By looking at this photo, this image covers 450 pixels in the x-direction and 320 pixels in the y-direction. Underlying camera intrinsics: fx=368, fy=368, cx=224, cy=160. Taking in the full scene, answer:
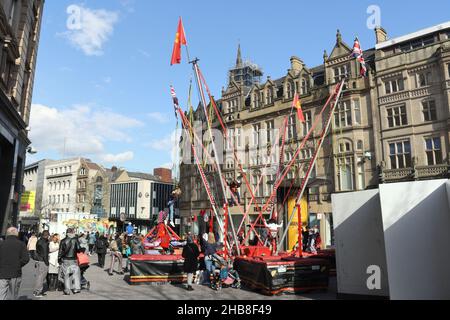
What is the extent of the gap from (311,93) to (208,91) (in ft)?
68.4

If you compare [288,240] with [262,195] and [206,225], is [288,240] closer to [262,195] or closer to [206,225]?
[262,195]

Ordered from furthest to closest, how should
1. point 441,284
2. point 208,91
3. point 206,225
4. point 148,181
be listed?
point 148,181 → point 206,225 → point 208,91 → point 441,284

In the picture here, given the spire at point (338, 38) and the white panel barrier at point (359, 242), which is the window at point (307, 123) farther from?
the white panel barrier at point (359, 242)

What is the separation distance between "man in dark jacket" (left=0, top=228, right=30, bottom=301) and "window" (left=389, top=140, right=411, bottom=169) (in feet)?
91.2

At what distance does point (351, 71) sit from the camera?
107 feet

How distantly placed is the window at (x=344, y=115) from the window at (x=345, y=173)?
10.2 feet

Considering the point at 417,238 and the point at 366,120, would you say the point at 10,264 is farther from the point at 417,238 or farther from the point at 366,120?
the point at 366,120

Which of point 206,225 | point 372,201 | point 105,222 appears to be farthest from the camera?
point 105,222

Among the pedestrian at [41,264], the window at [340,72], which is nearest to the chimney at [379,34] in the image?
the window at [340,72]

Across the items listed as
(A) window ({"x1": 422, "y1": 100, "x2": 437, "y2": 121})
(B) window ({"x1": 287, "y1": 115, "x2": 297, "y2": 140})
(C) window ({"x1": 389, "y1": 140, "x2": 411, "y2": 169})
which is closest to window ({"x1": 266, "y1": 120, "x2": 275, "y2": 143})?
(B) window ({"x1": 287, "y1": 115, "x2": 297, "y2": 140})

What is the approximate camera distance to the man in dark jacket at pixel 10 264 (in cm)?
748

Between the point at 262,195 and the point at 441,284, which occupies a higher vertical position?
the point at 262,195

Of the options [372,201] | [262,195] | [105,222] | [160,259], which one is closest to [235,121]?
[262,195]

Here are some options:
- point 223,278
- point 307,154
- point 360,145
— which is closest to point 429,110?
point 360,145
